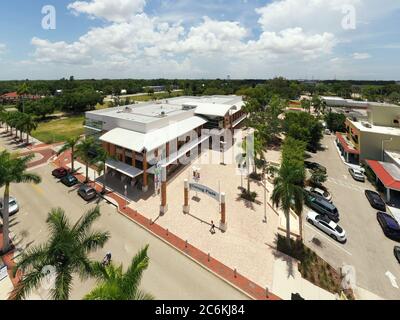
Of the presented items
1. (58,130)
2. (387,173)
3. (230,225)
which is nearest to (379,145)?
(387,173)

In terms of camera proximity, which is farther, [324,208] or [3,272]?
[324,208]

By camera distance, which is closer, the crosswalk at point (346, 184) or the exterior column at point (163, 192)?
the exterior column at point (163, 192)

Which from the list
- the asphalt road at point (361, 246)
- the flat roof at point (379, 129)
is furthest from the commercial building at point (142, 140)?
the flat roof at point (379, 129)

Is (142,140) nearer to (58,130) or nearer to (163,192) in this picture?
(163,192)

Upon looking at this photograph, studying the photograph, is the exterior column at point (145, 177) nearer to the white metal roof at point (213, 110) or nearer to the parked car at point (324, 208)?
the parked car at point (324, 208)

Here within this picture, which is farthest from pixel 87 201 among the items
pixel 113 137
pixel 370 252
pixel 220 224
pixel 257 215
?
pixel 370 252
